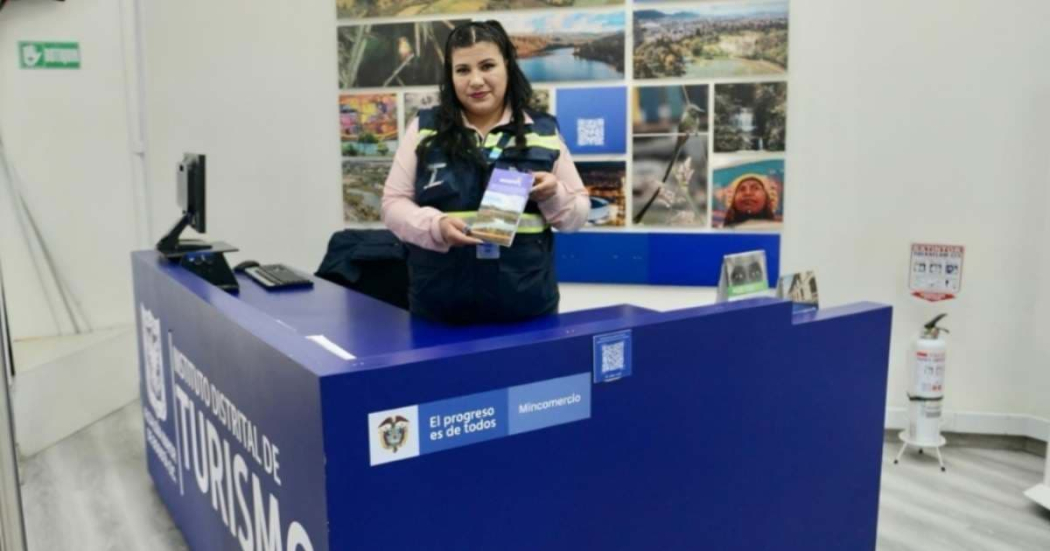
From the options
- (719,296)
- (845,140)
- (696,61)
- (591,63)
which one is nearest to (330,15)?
(591,63)

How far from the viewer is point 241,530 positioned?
1.98m

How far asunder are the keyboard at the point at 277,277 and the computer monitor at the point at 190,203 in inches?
8.0

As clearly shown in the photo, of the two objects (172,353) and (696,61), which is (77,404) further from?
(696,61)

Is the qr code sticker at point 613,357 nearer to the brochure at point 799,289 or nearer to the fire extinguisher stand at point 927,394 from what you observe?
the brochure at point 799,289

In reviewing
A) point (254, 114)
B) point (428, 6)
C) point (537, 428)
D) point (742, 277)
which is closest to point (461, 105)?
point (742, 277)

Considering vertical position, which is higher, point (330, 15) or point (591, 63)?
point (330, 15)

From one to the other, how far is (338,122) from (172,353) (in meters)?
1.95

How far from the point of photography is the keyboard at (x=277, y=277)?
275 centimetres

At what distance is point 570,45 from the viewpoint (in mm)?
3809

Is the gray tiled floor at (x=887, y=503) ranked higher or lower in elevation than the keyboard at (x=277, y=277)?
lower

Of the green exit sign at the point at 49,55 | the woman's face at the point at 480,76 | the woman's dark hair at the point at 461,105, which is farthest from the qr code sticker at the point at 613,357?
the green exit sign at the point at 49,55

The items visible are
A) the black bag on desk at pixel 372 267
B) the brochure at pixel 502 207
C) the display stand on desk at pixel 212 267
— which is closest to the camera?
the brochure at pixel 502 207

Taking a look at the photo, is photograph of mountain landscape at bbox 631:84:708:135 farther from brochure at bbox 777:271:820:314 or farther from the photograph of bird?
brochure at bbox 777:271:820:314

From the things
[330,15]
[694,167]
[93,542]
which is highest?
[330,15]
